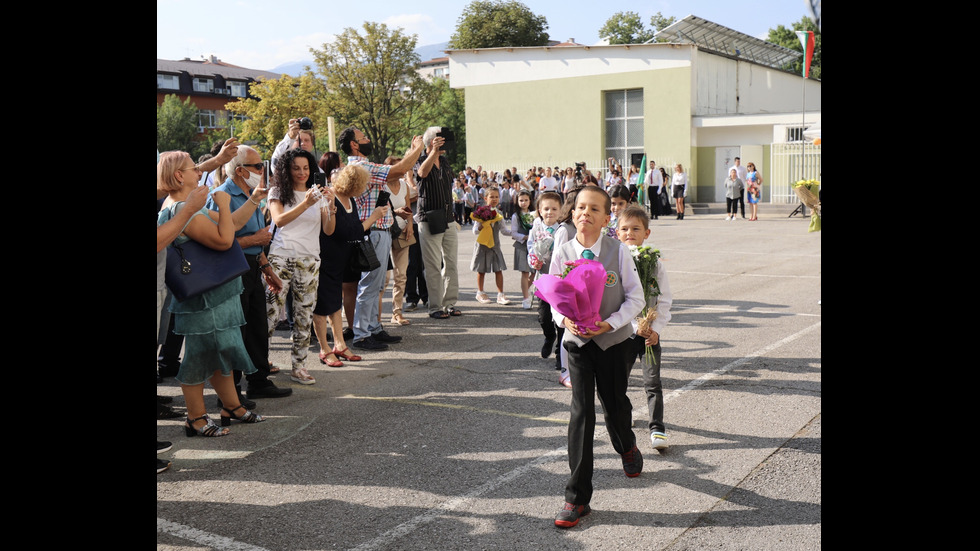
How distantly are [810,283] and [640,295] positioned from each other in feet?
30.0

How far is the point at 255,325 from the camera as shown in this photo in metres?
6.75

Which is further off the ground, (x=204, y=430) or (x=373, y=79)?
(x=373, y=79)

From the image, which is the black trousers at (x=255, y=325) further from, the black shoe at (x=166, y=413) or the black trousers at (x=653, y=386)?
the black trousers at (x=653, y=386)

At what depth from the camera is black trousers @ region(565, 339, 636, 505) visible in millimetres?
4230

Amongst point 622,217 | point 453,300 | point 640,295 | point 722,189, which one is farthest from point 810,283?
point 722,189

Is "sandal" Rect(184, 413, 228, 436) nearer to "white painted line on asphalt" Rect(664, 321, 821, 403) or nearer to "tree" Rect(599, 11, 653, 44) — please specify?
"white painted line on asphalt" Rect(664, 321, 821, 403)

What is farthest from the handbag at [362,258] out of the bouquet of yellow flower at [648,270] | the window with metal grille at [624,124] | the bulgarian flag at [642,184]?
the window with metal grille at [624,124]

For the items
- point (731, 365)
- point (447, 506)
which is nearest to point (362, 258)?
point (731, 365)

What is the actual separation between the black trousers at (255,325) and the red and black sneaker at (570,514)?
3353 mm

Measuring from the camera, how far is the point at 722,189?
122ft

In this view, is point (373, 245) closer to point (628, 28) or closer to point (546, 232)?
point (546, 232)

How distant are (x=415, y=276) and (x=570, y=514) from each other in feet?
23.9

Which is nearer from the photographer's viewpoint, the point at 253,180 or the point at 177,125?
the point at 253,180
